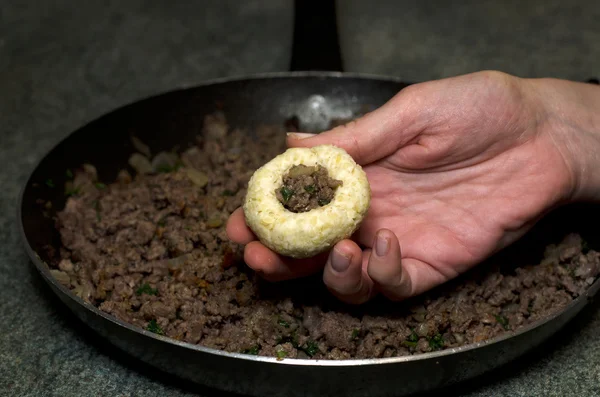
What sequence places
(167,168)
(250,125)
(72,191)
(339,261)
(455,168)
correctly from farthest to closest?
1. (250,125)
2. (167,168)
3. (72,191)
4. (455,168)
5. (339,261)

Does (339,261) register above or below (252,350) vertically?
above

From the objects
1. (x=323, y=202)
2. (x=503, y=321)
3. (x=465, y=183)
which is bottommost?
(x=503, y=321)

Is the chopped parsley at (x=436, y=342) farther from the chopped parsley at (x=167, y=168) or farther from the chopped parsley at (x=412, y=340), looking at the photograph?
the chopped parsley at (x=167, y=168)

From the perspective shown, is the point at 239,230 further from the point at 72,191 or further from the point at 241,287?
the point at 72,191

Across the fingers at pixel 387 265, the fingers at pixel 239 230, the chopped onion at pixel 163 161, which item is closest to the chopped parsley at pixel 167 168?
the chopped onion at pixel 163 161

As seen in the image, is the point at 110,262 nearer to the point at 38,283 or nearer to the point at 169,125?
the point at 38,283

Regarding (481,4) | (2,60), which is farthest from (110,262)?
(481,4)

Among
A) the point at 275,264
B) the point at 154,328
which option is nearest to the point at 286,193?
the point at 275,264
